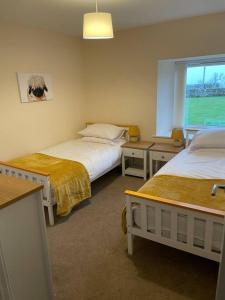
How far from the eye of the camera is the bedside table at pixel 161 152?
3334 mm

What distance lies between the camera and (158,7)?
2611 mm

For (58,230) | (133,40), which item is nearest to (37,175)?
(58,230)

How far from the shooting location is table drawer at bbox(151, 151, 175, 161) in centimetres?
334

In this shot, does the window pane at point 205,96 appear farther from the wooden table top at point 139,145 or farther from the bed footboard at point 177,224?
the bed footboard at point 177,224

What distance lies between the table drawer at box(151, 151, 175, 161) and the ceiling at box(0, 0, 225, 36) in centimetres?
184

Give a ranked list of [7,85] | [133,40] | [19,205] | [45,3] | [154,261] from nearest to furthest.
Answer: [19,205], [154,261], [45,3], [7,85], [133,40]

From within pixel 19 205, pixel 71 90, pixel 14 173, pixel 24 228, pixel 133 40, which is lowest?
pixel 14 173

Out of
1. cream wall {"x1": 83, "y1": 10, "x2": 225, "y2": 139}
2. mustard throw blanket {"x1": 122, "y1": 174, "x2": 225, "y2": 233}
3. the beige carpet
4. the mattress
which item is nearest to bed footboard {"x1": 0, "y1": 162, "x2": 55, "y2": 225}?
the beige carpet

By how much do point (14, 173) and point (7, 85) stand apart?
122 cm

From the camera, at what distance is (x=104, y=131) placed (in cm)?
382

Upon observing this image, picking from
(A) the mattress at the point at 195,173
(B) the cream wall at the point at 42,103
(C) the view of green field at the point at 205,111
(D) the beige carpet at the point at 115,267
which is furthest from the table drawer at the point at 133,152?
(D) the beige carpet at the point at 115,267

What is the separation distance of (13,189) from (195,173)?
5.82 ft

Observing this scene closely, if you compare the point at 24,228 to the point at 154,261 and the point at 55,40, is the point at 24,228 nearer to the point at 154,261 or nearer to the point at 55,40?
the point at 154,261

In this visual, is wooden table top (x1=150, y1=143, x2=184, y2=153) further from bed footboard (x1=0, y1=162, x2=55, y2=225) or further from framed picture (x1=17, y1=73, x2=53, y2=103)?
framed picture (x1=17, y1=73, x2=53, y2=103)
